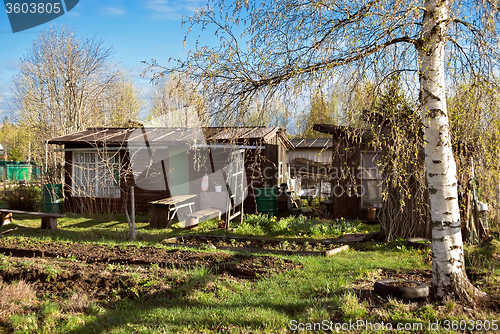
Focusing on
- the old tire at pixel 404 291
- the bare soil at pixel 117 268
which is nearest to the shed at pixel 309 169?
the bare soil at pixel 117 268

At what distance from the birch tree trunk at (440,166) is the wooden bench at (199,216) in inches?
315

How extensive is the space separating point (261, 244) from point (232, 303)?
437 centimetres

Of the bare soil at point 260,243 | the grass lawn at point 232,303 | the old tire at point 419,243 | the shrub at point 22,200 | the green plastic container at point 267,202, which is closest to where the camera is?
the grass lawn at point 232,303

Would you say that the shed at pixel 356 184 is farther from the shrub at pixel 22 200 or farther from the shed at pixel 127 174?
the shrub at pixel 22 200

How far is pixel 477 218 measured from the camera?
28.6 ft

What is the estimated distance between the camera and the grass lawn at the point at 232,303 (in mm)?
4008

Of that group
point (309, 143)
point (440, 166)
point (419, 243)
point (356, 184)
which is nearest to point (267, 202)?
point (356, 184)

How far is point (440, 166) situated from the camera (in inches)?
177

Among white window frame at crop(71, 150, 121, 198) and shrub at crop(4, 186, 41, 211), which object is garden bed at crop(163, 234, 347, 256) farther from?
shrub at crop(4, 186, 41, 211)

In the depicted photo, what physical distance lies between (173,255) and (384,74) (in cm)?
498

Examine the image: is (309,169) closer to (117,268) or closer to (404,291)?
(117,268)

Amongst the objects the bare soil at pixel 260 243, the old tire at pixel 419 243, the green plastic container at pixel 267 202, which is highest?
the green plastic container at pixel 267 202

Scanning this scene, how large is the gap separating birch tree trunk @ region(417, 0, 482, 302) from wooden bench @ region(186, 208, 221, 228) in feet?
26.3

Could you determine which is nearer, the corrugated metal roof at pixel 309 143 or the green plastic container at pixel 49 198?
the green plastic container at pixel 49 198
